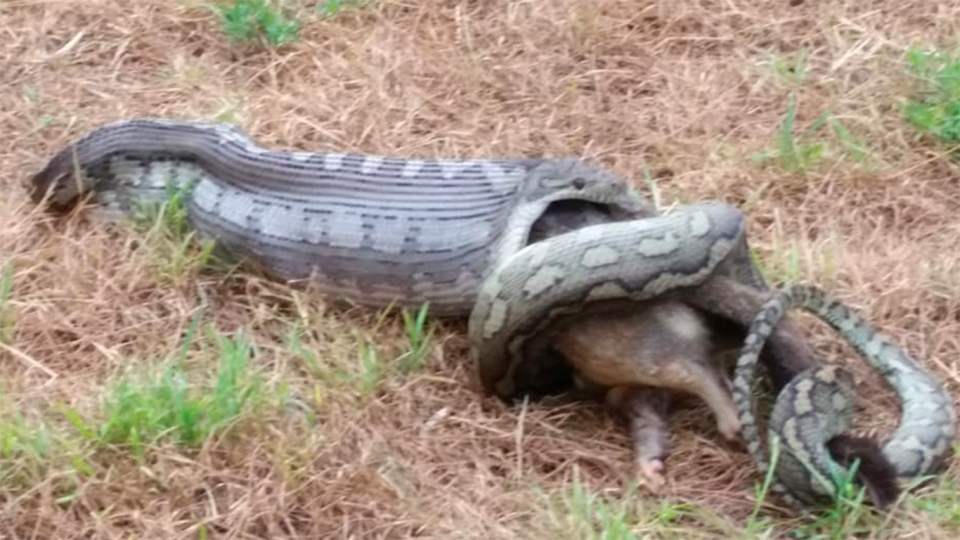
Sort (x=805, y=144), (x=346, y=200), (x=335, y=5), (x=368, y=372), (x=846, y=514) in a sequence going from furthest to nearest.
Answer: (x=335, y=5) < (x=805, y=144) < (x=346, y=200) < (x=368, y=372) < (x=846, y=514)

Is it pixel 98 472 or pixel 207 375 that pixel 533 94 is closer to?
pixel 207 375

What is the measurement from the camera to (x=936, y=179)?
4535 mm

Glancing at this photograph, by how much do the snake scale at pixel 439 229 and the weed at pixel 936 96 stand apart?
3.52 feet

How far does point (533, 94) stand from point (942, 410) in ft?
5.96

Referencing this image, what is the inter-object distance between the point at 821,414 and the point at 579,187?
→ 2.70 ft

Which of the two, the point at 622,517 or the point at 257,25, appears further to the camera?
the point at 257,25

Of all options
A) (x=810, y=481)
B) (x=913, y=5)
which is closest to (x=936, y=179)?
(x=913, y=5)

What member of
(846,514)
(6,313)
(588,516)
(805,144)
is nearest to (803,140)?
(805,144)

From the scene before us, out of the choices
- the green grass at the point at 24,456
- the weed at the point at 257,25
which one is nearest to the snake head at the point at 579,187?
the green grass at the point at 24,456

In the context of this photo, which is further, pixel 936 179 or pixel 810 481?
pixel 936 179

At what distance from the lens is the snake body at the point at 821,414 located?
3305 mm

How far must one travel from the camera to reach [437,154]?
15.3ft

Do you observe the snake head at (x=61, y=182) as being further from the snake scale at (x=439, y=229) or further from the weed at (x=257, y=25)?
the weed at (x=257, y=25)

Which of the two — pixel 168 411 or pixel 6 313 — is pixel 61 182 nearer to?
pixel 6 313
